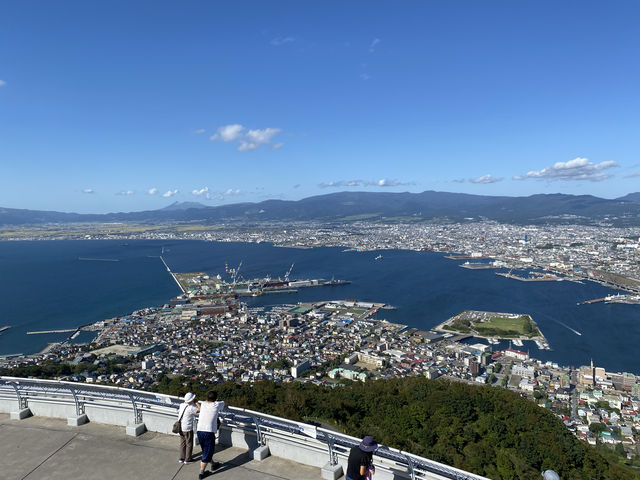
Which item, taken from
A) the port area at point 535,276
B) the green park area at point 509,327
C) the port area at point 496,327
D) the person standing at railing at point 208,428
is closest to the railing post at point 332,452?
the person standing at railing at point 208,428

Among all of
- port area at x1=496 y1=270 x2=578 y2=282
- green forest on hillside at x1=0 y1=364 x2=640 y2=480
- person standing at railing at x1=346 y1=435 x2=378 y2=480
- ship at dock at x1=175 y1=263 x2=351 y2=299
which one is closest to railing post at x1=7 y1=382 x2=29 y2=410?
person standing at railing at x1=346 y1=435 x2=378 y2=480

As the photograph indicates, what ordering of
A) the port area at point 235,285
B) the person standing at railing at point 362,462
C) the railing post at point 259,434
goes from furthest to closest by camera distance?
1. the port area at point 235,285
2. the railing post at point 259,434
3. the person standing at railing at point 362,462

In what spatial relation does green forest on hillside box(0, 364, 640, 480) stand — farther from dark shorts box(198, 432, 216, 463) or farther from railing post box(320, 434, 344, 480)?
dark shorts box(198, 432, 216, 463)

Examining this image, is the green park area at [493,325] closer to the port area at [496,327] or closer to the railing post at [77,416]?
Answer: the port area at [496,327]

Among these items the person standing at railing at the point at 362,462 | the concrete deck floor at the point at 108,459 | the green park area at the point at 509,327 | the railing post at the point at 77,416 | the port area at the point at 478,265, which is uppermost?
the person standing at railing at the point at 362,462

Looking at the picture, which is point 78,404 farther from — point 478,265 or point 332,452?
point 478,265

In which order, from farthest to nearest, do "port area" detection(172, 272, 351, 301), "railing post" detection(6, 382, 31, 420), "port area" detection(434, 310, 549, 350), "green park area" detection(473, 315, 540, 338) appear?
"port area" detection(172, 272, 351, 301) → "green park area" detection(473, 315, 540, 338) → "port area" detection(434, 310, 549, 350) → "railing post" detection(6, 382, 31, 420)
